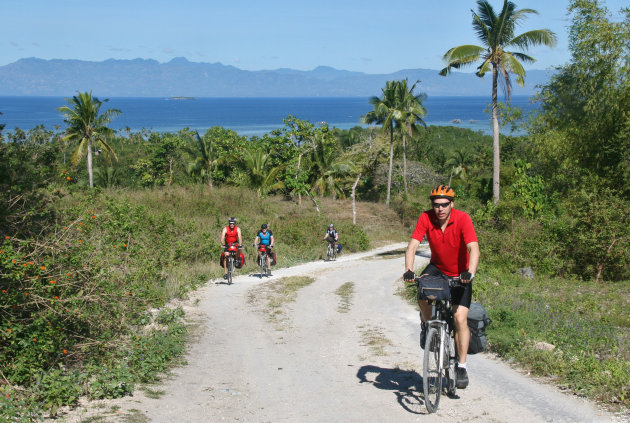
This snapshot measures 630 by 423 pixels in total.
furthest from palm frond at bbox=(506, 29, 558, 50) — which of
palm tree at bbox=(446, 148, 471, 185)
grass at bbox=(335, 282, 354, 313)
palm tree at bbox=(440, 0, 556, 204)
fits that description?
palm tree at bbox=(446, 148, 471, 185)

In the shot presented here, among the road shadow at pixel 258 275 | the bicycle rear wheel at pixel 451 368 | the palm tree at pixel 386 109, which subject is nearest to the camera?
the bicycle rear wheel at pixel 451 368

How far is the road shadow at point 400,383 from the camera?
6.42 m

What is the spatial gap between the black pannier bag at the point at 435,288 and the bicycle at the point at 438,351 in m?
0.10

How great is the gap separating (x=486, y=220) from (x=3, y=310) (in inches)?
750

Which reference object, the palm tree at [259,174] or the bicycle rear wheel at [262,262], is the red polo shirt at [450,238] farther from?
the palm tree at [259,174]

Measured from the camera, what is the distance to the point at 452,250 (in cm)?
621

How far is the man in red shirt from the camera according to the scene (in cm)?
612

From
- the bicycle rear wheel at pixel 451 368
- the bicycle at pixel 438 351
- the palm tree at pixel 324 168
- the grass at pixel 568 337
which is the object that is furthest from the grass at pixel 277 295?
the palm tree at pixel 324 168

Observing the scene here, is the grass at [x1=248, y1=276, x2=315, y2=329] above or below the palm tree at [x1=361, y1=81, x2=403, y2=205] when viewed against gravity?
below

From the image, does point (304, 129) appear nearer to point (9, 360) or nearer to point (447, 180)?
point (447, 180)

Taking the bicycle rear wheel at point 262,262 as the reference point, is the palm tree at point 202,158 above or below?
above

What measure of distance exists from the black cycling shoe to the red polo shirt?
42.1 inches

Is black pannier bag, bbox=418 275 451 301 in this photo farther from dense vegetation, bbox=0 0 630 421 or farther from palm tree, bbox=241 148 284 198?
palm tree, bbox=241 148 284 198

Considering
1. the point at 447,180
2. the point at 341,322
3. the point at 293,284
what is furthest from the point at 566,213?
the point at 447,180
